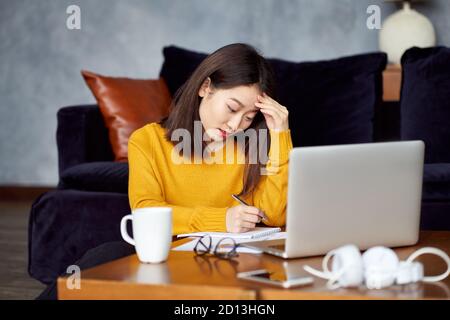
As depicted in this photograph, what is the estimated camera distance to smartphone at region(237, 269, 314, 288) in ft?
3.27

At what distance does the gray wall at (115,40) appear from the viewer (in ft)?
13.4

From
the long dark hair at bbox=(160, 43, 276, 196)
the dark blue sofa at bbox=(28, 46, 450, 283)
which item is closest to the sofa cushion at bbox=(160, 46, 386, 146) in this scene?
the dark blue sofa at bbox=(28, 46, 450, 283)

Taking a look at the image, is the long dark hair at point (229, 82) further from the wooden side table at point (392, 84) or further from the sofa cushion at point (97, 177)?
the wooden side table at point (392, 84)

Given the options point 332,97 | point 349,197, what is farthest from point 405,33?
point 349,197

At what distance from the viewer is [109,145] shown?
2.88 metres

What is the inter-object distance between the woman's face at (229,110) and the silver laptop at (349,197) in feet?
1.57

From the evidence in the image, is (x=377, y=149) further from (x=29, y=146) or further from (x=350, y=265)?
(x=29, y=146)

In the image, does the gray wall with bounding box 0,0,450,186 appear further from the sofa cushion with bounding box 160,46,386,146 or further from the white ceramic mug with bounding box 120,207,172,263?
the white ceramic mug with bounding box 120,207,172,263

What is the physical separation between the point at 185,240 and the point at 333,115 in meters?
1.55

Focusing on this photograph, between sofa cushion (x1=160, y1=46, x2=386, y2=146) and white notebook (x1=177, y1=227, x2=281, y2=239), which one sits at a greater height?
sofa cushion (x1=160, y1=46, x2=386, y2=146)

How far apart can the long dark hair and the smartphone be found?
28.8 inches

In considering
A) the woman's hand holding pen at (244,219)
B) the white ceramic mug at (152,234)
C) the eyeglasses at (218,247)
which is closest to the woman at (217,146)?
the woman's hand holding pen at (244,219)

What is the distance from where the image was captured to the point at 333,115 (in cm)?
281

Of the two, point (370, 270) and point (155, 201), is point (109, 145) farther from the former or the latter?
point (370, 270)
